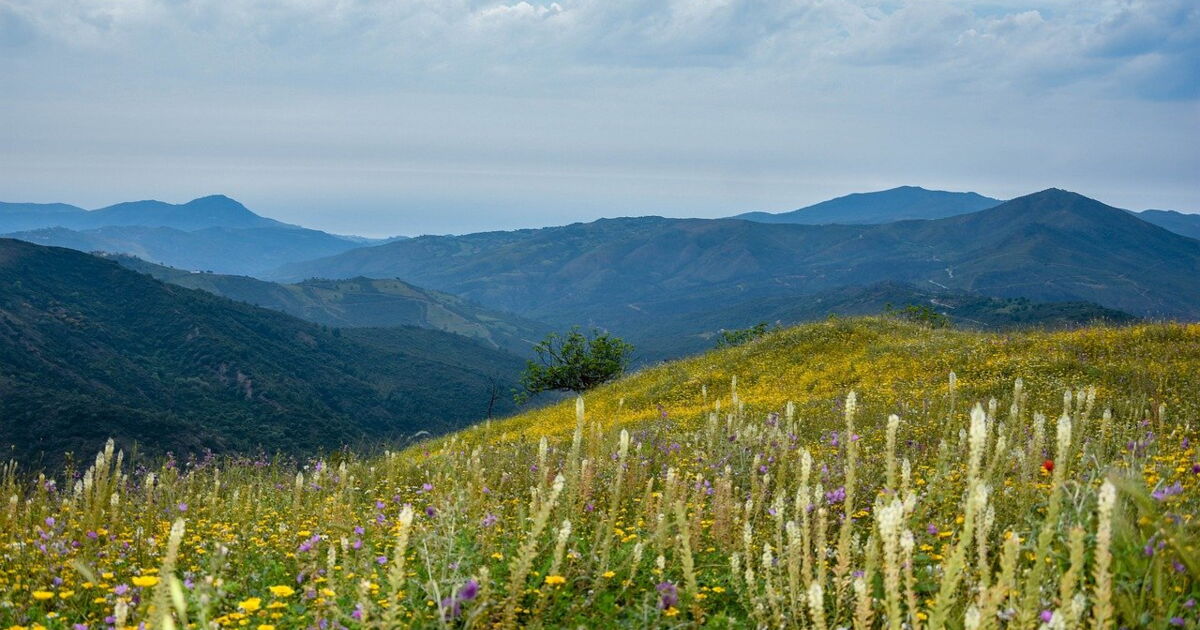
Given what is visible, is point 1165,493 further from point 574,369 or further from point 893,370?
point 574,369

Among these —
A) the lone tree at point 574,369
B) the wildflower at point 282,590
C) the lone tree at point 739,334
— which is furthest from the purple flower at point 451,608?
the lone tree at point 739,334

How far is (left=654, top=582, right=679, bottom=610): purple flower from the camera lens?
464cm

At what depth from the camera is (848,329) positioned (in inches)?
1129

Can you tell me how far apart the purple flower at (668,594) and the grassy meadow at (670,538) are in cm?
2

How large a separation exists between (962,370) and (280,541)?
60.9ft

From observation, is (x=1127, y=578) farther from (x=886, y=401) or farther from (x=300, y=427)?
(x=300, y=427)

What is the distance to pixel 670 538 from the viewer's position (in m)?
5.89

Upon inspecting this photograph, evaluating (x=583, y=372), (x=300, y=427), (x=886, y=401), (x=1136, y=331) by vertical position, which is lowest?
(x=300, y=427)

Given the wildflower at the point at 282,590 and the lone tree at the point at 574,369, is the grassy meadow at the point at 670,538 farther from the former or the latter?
the lone tree at the point at 574,369

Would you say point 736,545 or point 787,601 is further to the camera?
point 736,545

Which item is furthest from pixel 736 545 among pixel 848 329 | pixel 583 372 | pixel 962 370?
pixel 583 372

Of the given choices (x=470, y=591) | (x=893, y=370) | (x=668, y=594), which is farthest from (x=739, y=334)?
(x=470, y=591)

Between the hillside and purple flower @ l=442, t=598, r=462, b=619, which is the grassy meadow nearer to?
purple flower @ l=442, t=598, r=462, b=619

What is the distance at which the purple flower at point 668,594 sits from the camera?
15.2 feet
